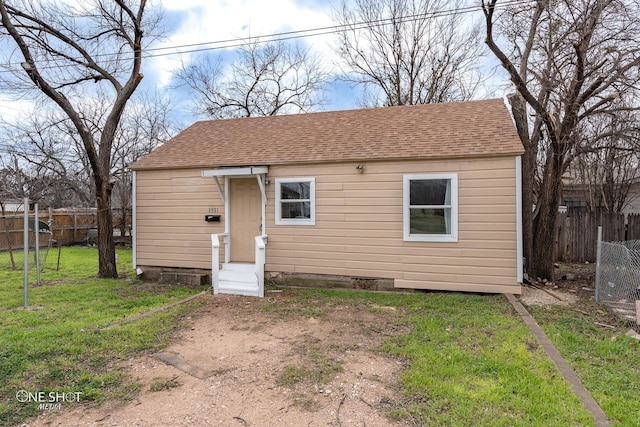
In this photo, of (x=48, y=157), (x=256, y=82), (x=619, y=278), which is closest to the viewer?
(x=619, y=278)

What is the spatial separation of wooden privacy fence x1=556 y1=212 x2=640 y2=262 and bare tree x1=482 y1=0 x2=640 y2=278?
2.95m

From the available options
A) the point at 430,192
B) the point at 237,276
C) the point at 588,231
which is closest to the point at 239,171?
the point at 237,276

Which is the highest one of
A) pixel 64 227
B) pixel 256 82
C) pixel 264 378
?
pixel 256 82

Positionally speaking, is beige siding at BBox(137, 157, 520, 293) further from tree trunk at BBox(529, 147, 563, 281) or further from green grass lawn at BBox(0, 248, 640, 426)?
tree trunk at BBox(529, 147, 563, 281)

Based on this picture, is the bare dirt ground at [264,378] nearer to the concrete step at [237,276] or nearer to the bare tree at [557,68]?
the concrete step at [237,276]

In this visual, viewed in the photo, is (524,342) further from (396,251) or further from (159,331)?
(159,331)

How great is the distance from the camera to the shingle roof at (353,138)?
6.87 meters

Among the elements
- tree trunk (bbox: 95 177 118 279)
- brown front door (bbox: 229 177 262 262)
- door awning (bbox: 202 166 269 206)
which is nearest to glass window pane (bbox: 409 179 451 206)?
door awning (bbox: 202 166 269 206)

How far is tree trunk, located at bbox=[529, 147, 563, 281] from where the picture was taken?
7805 millimetres

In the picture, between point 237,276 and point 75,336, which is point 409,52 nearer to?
point 237,276

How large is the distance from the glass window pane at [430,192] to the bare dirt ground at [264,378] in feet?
8.08

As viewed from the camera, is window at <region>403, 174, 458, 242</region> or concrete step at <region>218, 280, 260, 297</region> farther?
concrete step at <region>218, 280, 260, 297</region>

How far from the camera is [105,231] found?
8.73 metres

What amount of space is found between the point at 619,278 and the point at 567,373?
365cm
